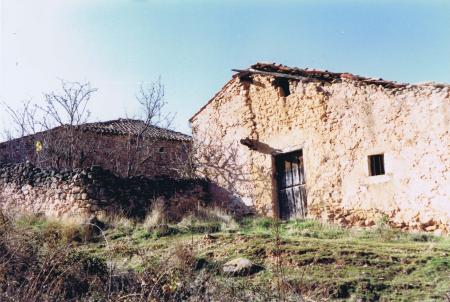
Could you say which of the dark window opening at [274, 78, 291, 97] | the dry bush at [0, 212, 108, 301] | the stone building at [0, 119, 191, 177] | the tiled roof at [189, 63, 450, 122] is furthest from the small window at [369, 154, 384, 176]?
the stone building at [0, 119, 191, 177]

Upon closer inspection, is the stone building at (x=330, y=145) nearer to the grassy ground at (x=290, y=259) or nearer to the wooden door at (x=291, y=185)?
the wooden door at (x=291, y=185)

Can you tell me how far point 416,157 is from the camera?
901 centimetres

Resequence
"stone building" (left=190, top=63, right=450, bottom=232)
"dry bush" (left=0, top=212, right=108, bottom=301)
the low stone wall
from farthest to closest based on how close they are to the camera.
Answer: the low stone wall
"stone building" (left=190, top=63, right=450, bottom=232)
"dry bush" (left=0, top=212, right=108, bottom=301)

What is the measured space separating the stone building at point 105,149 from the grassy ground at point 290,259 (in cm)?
462

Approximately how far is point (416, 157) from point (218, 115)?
611 cm

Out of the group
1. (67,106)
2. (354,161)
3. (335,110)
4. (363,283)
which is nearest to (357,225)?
(354,161)

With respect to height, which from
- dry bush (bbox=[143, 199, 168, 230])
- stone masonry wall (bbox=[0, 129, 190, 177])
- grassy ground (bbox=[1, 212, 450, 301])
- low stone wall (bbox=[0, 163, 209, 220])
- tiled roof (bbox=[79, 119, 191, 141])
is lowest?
grassy ground (bbox=[1, 212, 450, 301])

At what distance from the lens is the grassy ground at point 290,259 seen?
203 inches

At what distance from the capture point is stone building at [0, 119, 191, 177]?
14289mm

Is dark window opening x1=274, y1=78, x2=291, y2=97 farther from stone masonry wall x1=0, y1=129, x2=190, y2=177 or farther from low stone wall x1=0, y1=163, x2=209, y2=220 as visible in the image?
stone masonry wall x1=0, y1=129, x2=190, y2=177

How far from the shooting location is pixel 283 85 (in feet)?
39.7

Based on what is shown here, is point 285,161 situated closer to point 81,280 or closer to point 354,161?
point 354,161

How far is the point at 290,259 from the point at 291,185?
5.19 meters

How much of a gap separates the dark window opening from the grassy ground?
385 cm
